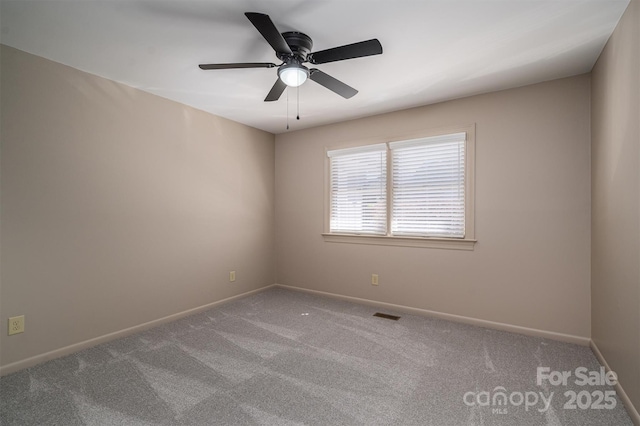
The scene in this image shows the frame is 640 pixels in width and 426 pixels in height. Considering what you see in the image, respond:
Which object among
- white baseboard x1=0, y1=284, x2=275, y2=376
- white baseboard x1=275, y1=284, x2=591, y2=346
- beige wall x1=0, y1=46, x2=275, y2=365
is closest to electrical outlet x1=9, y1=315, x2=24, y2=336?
beige wall x1=0, y1=46, x2=275, y2=365

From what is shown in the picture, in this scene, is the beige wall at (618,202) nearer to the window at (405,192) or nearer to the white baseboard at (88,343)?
the window at (405,192)

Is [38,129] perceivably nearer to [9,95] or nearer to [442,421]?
[9,95]

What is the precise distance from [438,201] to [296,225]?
6.80 ft

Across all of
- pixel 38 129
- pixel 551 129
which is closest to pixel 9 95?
pixel 38 129

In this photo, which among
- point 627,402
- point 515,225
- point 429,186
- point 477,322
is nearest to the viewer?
point 627,402

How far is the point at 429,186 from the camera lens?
3.52 m

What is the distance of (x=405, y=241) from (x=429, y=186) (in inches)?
27.7

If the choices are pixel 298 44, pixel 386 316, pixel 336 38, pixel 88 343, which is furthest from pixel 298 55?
pixel 88 343

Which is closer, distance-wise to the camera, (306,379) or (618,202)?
(618,202)

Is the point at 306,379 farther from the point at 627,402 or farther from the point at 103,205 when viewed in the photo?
the point at 103,205

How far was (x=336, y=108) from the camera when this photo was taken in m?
3.67

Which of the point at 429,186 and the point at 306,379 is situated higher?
the point at 429,186

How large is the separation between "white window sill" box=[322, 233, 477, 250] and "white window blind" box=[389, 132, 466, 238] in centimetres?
6

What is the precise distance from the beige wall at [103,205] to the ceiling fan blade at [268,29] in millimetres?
1977
